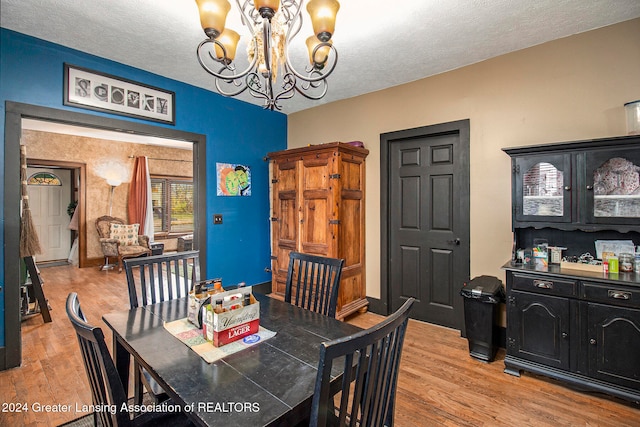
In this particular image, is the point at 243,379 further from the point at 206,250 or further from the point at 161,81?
the point at 161,81

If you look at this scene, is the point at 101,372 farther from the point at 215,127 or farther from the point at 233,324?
the point at 215,127

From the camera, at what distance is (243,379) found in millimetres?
1125

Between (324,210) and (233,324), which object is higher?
(324,210)

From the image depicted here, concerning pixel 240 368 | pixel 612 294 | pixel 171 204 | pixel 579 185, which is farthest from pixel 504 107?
pixel 171 204

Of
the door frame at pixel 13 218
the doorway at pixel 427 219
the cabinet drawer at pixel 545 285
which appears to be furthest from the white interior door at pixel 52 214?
the cabinet drawer at pixel 545 285

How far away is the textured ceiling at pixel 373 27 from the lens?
2105 millimetres

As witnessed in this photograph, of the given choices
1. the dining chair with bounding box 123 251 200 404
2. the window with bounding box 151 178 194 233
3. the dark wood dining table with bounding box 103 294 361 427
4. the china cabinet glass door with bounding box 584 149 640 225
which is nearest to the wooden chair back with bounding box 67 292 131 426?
the dark wood dining table with bounding box 103 294 361 427

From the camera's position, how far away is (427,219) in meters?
3.41

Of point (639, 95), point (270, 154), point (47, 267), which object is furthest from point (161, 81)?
point (47, 267)

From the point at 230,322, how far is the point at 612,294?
7.98 ft

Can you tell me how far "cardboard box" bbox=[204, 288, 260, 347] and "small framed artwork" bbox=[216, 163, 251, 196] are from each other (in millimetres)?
2554

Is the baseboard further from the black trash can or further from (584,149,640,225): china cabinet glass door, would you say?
(584,149,640,225): china cabinet glass door

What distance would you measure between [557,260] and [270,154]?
3196mm

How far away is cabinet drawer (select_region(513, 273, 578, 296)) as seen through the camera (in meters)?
2.17
